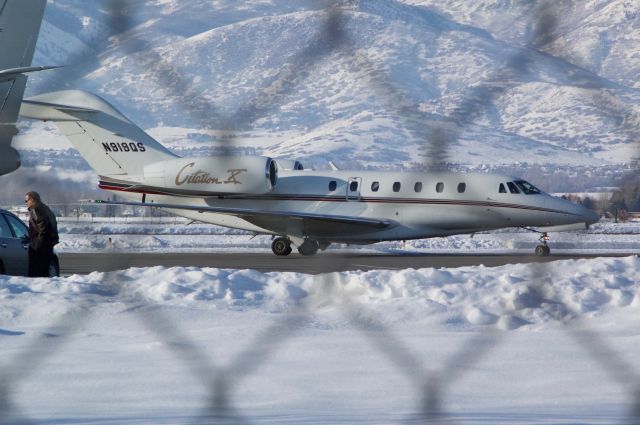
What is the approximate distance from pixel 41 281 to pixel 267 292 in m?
2.08

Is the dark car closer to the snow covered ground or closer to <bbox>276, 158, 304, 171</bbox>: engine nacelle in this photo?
the snow covered ground

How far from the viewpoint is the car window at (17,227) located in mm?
12430

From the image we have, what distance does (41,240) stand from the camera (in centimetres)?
1084

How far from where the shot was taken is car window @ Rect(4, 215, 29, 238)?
489 inches

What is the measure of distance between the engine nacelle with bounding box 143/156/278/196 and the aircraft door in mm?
1740

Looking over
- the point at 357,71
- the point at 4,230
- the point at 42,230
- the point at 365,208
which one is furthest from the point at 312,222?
the point at 357,71

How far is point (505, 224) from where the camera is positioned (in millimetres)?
22016

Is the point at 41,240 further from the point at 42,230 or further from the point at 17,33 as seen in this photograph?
the point at 17,33

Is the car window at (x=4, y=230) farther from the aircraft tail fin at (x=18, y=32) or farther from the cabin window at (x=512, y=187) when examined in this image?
the cabin window at (x=512, y=187)

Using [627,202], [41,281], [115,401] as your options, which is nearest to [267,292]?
[41,281]

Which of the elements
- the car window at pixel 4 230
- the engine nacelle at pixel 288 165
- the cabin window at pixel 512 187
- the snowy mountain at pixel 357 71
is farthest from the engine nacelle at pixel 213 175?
the cabin window at pixel 512 187

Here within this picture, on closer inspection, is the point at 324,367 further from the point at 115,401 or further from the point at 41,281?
the point at 41,281

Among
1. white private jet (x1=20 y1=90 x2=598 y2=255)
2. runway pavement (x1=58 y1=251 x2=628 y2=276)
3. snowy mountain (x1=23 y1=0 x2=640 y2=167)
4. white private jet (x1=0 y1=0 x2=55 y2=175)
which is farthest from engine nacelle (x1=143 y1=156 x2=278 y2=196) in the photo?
runway pavement (x1=58 y1=251 x2=628 y2=276)

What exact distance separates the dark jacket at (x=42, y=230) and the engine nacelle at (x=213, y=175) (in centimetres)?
134
